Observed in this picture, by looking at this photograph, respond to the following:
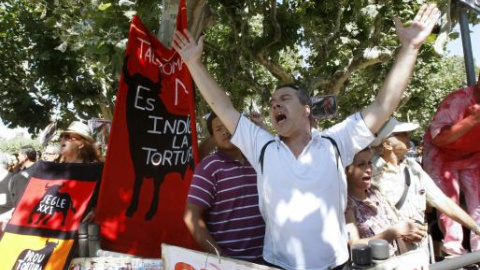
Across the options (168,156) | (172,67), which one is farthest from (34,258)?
(172,67)

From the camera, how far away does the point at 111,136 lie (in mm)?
3207

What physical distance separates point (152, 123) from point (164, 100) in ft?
0.66

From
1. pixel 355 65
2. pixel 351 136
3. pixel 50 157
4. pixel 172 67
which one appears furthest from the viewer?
pixel 355 65

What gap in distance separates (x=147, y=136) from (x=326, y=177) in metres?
1.55

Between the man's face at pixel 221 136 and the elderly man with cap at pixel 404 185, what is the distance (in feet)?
2.92

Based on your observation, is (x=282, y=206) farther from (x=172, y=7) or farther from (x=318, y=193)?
(x=172, y=7)

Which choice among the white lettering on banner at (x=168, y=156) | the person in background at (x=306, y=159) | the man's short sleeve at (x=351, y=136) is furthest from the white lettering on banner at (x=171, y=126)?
the man's short sleeve at (x=351, y=136)

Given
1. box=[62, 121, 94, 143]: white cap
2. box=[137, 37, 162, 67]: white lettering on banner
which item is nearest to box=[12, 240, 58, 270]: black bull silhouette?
box=[62, 121, 94, 143]: white cap

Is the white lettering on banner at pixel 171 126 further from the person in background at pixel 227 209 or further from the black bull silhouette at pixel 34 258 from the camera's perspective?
the black bull silhouette at pixel 34 258

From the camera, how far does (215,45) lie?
11.9 meters

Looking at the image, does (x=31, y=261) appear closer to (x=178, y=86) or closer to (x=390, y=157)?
(x=178, y=86)

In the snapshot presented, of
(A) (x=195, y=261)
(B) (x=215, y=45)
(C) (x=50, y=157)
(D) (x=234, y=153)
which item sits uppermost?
(B) (x=215, y=45)

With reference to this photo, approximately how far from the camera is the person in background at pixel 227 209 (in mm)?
2717

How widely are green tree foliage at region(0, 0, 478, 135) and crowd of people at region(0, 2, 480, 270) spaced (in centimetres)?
261
